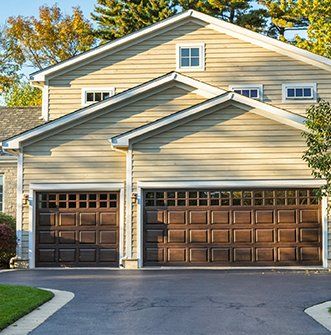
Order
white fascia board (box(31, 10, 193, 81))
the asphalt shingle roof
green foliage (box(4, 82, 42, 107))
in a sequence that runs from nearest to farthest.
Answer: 1. white fascia board (box(31, 10, 193, 81))
2. the asphalt shingle roof
3. green foliage (box(4, 82, 42, 107))

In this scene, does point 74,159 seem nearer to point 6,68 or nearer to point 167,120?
point 167,120

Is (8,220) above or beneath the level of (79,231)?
above

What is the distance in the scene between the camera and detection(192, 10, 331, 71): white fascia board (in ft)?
75.9

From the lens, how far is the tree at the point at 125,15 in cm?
4188

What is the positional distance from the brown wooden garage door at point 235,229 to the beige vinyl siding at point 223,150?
570 mm

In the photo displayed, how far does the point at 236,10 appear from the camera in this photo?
42.7m

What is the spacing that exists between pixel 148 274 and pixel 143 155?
3.95 m

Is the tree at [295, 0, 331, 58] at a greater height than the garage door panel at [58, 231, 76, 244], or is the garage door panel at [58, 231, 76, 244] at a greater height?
the tree at [295, 0, 331, 58]

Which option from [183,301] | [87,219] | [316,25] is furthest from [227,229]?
[316,25]

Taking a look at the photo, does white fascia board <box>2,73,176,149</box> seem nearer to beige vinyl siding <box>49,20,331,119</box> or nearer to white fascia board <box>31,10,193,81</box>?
beige vinyl siding <box>49,20,331,119</box>

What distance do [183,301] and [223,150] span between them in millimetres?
8353

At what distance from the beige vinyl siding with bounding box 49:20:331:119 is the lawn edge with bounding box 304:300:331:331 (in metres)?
12.9

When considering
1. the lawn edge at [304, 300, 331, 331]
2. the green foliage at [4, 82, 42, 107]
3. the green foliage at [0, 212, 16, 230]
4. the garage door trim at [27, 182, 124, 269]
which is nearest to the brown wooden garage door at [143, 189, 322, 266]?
the garage door trim at [27, 182, 124, 269]

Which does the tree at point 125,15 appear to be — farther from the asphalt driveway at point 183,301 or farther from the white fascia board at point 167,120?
the asphalt driveway at point 183,301
